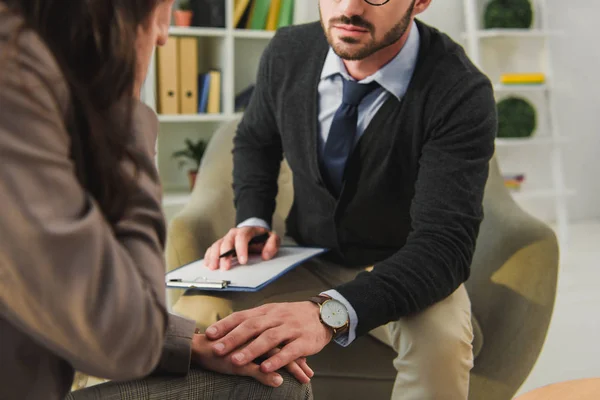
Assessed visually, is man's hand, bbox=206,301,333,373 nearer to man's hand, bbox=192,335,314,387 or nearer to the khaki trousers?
man's hand, bbox=192,335,314,387

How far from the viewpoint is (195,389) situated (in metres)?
0.92

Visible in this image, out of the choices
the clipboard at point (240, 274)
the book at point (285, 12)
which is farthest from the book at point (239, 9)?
the clipboard at point (240, 274)

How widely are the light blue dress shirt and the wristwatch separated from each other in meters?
0.46

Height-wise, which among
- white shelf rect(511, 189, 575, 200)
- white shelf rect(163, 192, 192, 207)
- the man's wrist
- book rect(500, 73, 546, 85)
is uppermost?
book rect(500, 73, 546, 85)

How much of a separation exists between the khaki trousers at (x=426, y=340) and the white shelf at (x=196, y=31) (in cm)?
231

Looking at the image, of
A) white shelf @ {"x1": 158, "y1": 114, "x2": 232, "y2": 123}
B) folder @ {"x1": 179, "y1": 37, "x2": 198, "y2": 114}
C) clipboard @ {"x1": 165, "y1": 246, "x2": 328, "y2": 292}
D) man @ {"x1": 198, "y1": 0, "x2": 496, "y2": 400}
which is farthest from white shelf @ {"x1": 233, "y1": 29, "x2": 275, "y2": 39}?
clipboard @ {"x1": 165, "y1": 246, "x2": 328, "y2": 292}

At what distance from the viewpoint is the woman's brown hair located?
1.89ft

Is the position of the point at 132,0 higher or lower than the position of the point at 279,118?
higher

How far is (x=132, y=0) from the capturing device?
2.01ft

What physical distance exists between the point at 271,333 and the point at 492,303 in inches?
27.5

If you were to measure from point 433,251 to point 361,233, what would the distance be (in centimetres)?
28

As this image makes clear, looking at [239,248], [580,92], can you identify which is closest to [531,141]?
[580,92]

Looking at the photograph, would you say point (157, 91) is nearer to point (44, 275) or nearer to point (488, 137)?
point (488, 137)

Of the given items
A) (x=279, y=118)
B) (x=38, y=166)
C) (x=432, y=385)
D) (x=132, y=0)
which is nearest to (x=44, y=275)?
(x=38, y=166)
